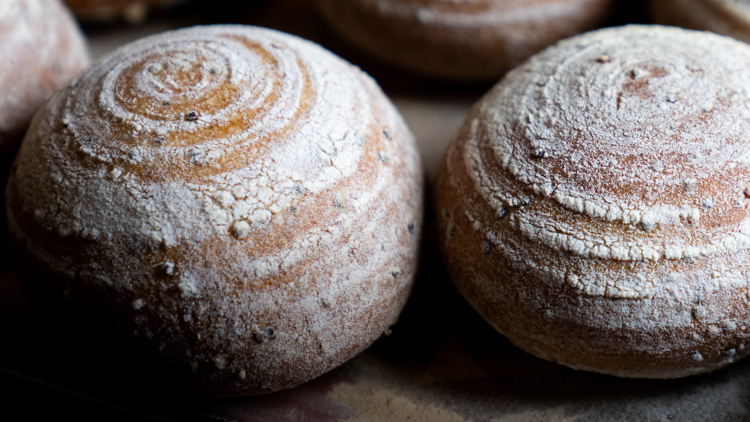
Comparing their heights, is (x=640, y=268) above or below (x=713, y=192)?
below

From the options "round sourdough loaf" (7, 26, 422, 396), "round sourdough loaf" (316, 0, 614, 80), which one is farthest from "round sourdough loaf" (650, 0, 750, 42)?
"round sourdough loaf" (7, 26, 422, 396)

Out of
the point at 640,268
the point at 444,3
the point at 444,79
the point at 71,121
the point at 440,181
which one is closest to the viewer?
the point at 640,268

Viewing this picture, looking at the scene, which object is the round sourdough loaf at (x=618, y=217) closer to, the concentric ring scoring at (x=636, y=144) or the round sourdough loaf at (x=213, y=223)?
the concentric ring scoring at (x=636, y=144)

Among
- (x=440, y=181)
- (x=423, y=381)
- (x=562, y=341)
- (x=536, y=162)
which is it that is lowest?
(x=423, y=381)

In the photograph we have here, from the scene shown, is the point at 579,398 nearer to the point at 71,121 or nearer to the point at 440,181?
the point at 440,181

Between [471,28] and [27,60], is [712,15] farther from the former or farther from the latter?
[27,60]

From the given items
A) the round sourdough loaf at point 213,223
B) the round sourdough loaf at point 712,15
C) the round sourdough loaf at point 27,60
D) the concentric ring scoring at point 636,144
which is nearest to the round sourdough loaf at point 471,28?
the round sourdough loaf at point 712,15

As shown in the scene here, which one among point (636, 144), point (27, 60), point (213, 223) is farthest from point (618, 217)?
point (27, 60)

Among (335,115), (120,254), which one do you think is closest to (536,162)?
(335,115)
